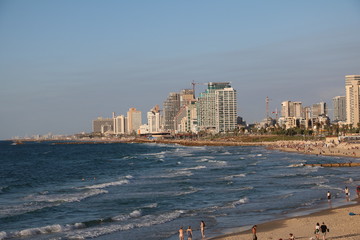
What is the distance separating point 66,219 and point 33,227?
2784 mm

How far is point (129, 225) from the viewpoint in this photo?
2942cm

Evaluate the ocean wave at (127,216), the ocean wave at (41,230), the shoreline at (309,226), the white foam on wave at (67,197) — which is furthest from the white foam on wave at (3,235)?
the white foam on wave at (67,197)

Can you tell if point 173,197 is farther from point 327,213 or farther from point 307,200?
point 327,213

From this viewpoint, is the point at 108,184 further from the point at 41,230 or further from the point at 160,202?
the point at 41,230

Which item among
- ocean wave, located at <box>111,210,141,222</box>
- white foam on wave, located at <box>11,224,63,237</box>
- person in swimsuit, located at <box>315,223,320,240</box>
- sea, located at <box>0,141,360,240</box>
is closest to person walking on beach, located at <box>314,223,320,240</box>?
person in swimsuit, located at <box>315,223,320,240</box>

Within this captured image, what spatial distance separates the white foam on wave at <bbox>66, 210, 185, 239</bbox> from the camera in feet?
89.0

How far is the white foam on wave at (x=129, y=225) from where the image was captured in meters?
27.1

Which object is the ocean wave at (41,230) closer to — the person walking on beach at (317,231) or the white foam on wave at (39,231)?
the white foam on wave at (39,231)

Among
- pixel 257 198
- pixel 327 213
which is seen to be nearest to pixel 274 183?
pixel 257 198

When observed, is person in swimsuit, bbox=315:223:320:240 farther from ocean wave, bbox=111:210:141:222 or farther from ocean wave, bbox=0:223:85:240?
ocean wave, bbox=0:223:85:240

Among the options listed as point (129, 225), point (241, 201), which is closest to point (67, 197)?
point (129, 225)

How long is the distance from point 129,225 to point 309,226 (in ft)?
33.2

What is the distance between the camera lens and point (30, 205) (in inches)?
1486

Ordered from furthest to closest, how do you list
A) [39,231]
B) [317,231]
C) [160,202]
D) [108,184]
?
[108,184], [160,202], [39,231], [317,231]
